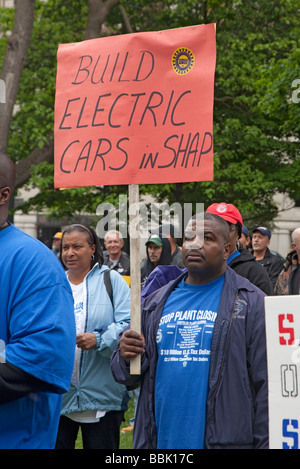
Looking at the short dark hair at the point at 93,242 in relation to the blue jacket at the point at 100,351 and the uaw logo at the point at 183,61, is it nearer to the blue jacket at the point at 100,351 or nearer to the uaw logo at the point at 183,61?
the blue jacket at the point at 100,351

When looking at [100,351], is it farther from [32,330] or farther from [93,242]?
[32,330]

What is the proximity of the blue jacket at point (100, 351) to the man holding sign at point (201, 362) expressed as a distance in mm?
1005

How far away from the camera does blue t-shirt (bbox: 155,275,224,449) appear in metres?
3.32

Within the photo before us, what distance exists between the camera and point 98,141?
3881 mm

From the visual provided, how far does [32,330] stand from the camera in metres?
2.55

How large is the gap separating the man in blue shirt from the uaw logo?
1.55 metres

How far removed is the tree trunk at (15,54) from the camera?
1450 cm

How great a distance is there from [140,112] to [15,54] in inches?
450

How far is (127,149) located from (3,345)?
1565mm

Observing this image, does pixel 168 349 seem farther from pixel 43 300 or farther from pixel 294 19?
pixel 294 19

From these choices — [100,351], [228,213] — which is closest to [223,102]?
[228,213]

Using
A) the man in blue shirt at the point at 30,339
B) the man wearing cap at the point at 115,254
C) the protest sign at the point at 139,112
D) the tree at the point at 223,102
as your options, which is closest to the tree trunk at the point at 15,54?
the tree at the point at 223,102

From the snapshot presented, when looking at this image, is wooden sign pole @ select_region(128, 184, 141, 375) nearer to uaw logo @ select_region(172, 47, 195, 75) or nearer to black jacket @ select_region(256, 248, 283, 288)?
uaw logo @ select_region(172, 47, 195, 75)

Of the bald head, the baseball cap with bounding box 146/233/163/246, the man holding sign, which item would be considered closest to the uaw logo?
the man holding sign
